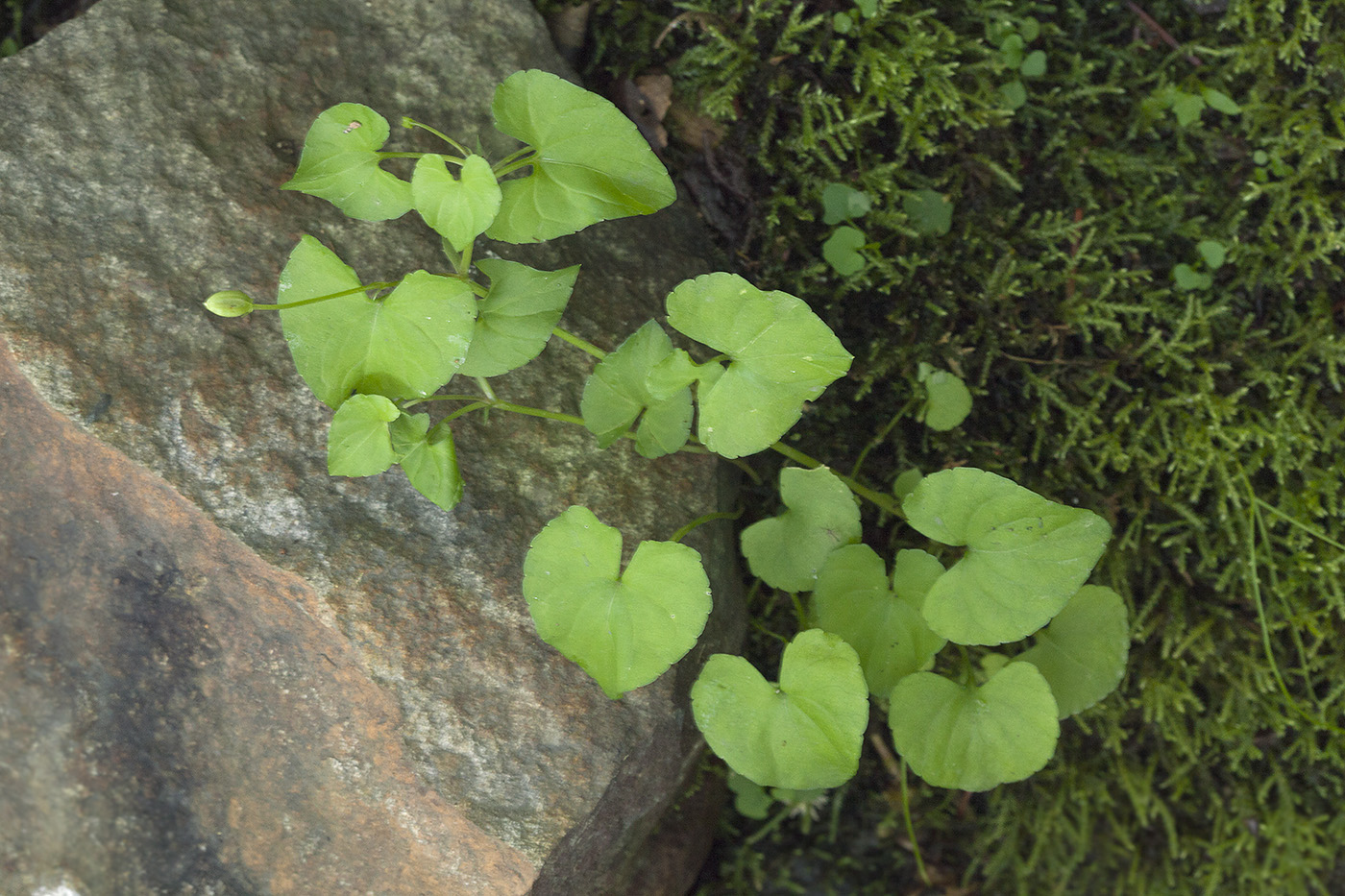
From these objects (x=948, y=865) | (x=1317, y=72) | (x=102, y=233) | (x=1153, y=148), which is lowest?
→ (x=948, y=865)

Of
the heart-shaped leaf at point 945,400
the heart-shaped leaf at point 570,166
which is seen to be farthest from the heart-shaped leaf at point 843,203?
the heart-shaped leaf at point 570,166

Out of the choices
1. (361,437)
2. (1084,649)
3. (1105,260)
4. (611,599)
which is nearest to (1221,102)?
(1105,260)

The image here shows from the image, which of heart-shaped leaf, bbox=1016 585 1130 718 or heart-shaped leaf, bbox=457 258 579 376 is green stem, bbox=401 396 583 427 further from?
heart-shaped leaf, bbox=1016 585 1130 718

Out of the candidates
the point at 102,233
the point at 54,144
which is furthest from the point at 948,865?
the point at 54,144

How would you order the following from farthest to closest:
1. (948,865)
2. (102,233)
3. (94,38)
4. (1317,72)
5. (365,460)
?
(948,865) → (1317,72) → (94,38) → (102,233) → (365,460)

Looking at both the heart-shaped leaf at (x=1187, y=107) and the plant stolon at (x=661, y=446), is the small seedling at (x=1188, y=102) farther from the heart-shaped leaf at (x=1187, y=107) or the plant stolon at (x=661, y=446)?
the plant stolon at (x=661, y=446)

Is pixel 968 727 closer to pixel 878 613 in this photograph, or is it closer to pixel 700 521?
pixel 878 613

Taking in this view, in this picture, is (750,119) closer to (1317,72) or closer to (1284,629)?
(1317,72)
